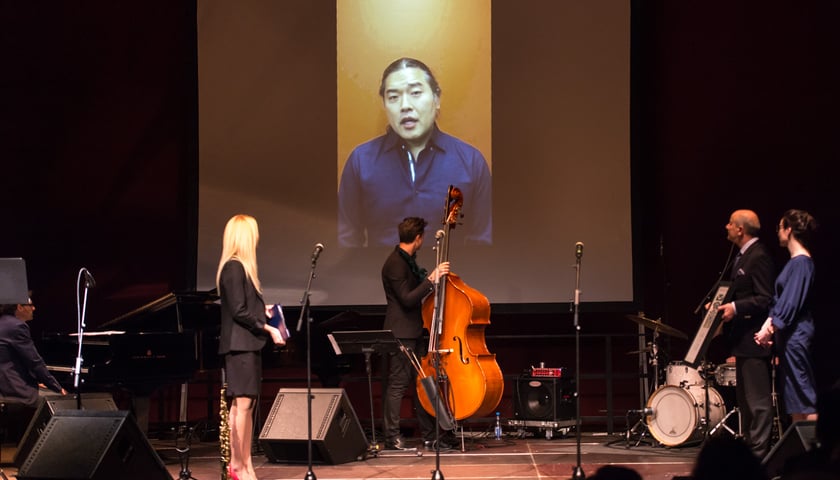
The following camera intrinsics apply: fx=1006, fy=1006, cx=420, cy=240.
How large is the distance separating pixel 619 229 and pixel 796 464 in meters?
6.00

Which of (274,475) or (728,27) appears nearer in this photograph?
(274,475)

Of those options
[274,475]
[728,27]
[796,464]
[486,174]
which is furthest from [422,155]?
[796,464]

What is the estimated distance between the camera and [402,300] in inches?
292

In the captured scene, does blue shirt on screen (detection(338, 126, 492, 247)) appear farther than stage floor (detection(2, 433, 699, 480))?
Yes

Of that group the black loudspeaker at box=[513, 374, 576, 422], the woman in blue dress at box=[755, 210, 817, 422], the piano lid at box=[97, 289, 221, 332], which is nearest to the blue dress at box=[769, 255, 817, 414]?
the woman in blue dress at box=[755, 210, 817, 422]

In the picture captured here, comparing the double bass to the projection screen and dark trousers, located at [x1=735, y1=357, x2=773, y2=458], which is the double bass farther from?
the projection screen

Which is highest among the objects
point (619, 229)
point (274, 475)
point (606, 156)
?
point (606, 156)

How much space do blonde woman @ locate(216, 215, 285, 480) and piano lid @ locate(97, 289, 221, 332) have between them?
1293 millimetres

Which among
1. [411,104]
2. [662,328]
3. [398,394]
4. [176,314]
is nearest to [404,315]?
[398,394]

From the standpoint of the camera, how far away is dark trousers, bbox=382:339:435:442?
754 centimetres

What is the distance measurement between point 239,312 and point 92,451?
109 centimetres

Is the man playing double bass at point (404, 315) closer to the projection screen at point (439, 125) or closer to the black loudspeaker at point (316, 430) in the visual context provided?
the black loudspeaker at point (316, 430)

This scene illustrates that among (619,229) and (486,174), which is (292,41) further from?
(619,229)

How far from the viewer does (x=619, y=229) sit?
919 centimetres
